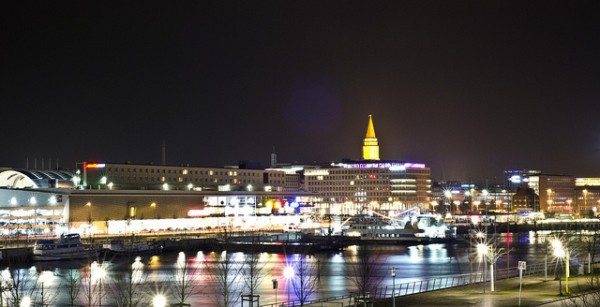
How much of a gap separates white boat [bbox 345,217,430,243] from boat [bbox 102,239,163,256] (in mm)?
24916

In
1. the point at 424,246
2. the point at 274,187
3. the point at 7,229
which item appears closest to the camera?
the point at 7,229

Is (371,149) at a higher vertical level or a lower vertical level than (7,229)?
higher

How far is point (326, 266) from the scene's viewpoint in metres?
58.7

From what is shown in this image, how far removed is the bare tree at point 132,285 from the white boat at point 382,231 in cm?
3170

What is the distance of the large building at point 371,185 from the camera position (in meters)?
152

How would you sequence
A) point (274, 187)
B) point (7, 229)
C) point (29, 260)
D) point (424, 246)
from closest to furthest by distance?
point (29, 260)
point (7, 229)
point (424, 246)
point (274, 187)

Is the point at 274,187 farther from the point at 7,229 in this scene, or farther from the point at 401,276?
the point at 401,276

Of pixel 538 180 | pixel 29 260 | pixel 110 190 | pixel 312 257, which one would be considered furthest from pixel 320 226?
pixel 538 180

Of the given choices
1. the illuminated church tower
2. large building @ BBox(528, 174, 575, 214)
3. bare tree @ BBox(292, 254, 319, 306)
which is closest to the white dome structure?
bare tree @ BBox(292, 254, 319, 306)

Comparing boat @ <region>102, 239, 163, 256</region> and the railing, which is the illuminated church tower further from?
the railing

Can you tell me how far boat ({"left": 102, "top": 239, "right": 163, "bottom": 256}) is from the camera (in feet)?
218

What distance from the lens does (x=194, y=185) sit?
363 ft

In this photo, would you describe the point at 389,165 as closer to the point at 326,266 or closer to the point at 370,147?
the point at 370,147

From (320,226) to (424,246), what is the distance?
22.6 meters
